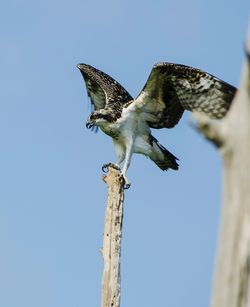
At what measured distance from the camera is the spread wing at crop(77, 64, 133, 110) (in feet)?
51.5

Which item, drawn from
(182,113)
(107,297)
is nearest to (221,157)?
(107,297)

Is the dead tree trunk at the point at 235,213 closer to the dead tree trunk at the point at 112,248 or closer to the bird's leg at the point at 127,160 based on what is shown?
the dead tree trunk at the point at 112,248

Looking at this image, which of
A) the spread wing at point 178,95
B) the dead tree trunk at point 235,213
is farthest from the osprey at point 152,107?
the dead tree trunk at point 235,213

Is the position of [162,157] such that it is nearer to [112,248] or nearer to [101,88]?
[101,88]

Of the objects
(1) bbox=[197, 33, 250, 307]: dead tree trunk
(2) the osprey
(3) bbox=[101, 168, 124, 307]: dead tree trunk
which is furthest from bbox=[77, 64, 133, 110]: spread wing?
(1) bbox=[197, 33, 250, 307]: dead tree trunk

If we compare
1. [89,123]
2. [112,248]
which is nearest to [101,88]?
[89,123]

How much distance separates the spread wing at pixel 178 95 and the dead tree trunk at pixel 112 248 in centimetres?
191

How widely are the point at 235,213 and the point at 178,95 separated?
941 cm

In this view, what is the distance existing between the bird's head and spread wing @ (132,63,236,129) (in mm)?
465

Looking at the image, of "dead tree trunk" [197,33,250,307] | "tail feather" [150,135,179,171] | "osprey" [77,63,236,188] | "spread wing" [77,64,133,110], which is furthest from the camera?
"spread wing" [77,64,133,110]

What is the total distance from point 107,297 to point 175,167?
4593mm

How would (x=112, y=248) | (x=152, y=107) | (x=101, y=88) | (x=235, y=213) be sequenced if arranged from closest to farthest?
(x=235, y=213) < (x=112, y=248) < (x=152, y=107) < (x=101, y=88)

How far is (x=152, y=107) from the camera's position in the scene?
14562 mm

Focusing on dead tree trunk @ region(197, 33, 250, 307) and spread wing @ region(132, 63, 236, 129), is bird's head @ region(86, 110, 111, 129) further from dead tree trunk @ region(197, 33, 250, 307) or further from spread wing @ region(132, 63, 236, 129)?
dead tree trunk @ region(197, 33, 250, 307)
